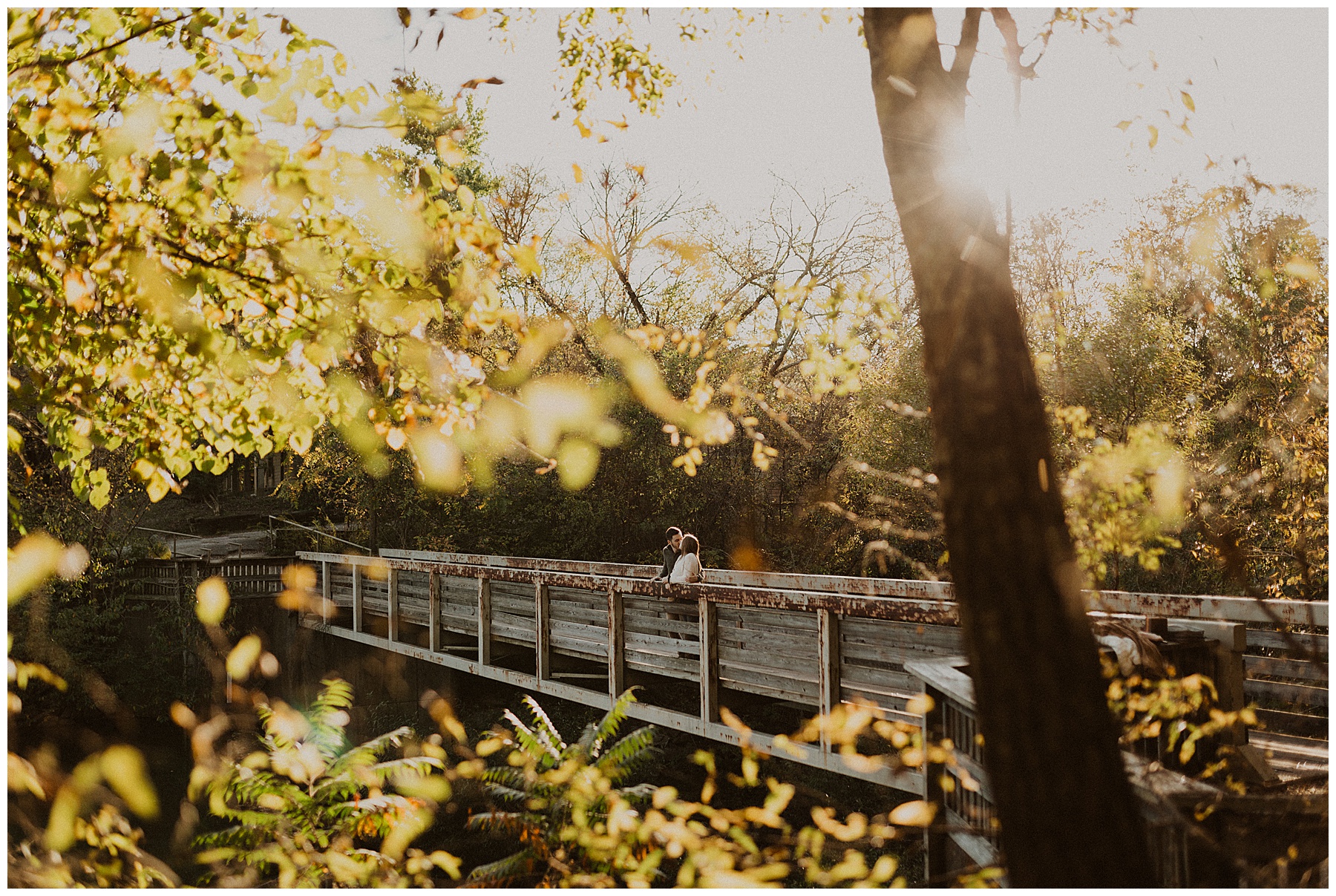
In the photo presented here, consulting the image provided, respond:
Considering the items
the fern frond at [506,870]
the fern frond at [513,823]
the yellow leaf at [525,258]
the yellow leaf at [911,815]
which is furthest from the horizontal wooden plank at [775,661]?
the yellow leaf at [525,258]

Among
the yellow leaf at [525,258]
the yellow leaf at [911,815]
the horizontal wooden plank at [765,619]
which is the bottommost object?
the horizontal wooden plank at [765,619]

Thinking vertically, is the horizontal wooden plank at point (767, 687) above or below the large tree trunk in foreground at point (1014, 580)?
below

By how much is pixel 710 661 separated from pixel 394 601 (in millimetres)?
8289

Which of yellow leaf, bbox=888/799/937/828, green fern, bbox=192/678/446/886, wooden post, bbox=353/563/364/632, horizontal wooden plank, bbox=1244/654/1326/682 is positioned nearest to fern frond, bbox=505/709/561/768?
green fern, bbox=192/678/446/886

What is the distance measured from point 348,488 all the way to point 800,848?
18435 mm

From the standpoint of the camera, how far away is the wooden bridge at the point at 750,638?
6562 millimetres

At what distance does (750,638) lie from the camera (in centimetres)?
870

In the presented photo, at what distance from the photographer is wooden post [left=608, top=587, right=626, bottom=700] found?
10367mm

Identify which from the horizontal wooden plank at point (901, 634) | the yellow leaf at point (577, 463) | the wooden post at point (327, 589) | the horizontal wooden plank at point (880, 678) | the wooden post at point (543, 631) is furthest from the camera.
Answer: the yellow leaf at point (577, 463)

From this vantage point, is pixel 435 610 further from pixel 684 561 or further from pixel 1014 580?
pixel 1014 580

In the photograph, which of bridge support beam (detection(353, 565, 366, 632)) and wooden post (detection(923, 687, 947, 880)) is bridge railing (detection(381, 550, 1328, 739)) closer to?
wooden post (detection(923, 687, 947, 880))

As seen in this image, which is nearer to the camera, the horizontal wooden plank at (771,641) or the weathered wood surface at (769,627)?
the weathered wood surface at (769,627)

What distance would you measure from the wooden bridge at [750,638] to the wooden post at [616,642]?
0.04 feet

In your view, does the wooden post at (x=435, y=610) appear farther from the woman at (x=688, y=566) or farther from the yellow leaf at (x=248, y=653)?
the woman at (x=688, y=566)
